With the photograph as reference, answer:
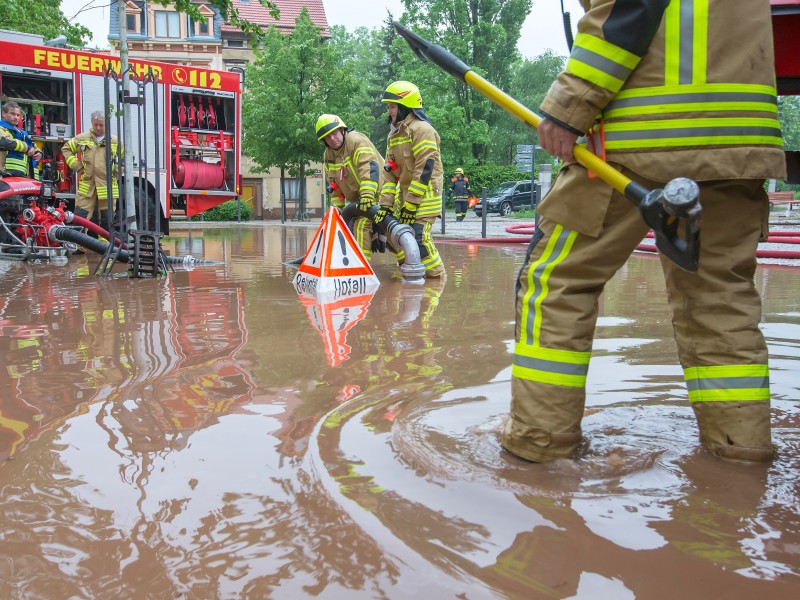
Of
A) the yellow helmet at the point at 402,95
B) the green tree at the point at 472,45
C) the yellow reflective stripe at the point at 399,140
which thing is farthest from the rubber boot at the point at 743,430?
the green tree at the point at 472,45

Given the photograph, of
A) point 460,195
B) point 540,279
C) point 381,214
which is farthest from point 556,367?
point 460,195

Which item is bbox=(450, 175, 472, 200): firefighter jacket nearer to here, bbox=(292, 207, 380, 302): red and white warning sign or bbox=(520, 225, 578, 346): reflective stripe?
bbox=(292, 207, 380, 302): red and white warning sign

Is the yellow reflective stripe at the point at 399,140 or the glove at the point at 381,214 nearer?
the yellow reflective stripe at the point at 399,140

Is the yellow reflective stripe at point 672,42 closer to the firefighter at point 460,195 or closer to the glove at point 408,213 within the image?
the glove at point 408,213

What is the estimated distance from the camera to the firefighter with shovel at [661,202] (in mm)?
2482

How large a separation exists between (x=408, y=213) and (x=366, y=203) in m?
0.56

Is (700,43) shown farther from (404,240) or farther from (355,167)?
(355,167)

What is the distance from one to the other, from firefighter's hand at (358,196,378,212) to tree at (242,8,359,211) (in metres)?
23.1

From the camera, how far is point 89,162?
481 inches

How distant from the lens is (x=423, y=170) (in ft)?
27.4

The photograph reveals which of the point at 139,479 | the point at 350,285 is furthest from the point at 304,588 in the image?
the point at 350,285

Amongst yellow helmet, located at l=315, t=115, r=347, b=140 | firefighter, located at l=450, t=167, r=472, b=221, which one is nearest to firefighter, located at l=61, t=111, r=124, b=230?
yellow helmet, located at l=315, t=115, r=347, b=140

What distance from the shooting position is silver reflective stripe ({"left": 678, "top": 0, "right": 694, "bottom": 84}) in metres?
2.48

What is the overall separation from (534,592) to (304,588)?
1.65 ft
